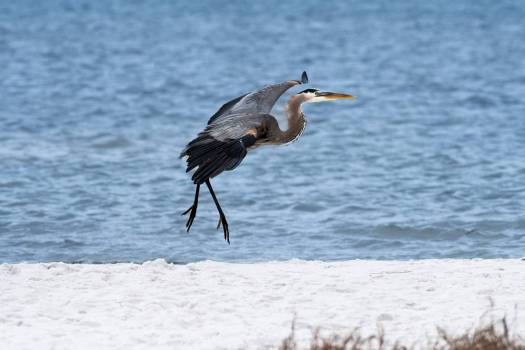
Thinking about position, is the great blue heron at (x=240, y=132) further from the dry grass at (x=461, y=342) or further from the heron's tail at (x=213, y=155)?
the dry grass at (x=461, y=342)

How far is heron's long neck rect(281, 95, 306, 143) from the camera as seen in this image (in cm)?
1067

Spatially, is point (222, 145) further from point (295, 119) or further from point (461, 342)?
point (461, 342)

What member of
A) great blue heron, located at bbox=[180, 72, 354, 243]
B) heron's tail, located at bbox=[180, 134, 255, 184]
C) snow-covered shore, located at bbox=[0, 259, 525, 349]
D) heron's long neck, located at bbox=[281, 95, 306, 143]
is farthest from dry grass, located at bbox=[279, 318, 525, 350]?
heron's long neck, located at bbox=[281, 95, 306, 143]

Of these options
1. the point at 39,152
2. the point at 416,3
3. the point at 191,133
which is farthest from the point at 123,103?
the point at 416,3

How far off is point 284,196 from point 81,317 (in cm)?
629

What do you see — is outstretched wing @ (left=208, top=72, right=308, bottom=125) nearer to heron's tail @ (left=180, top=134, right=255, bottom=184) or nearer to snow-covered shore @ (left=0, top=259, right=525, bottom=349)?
heron's tail @ (left=180, top=134, right=255, bottom=184)

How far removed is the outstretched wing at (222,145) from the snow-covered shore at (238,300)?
0.97 metres

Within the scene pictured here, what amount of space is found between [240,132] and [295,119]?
1.25m

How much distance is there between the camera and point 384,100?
902 inches

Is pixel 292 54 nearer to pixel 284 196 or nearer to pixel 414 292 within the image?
pixel 284 196

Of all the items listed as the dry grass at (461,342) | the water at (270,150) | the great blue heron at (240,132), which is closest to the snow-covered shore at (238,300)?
the dry grass at (461,342)

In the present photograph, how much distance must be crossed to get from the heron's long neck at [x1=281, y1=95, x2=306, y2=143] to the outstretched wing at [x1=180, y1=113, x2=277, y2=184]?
48cm

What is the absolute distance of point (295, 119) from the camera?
424 inches

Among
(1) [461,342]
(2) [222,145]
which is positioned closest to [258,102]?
(2) [222,145]
